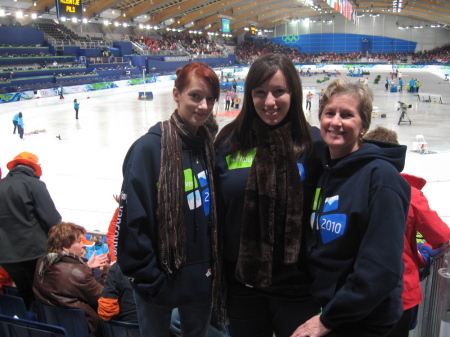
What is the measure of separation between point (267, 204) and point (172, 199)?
439 millimetres

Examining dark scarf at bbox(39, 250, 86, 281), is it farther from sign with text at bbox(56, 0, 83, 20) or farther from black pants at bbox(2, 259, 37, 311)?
sign with text at bbox(56, 0, 83, 20)

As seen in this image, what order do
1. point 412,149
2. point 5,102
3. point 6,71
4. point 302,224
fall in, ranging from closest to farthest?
1. point 302,224
2. point 412,149
3. point 5,102
4. point 6,71

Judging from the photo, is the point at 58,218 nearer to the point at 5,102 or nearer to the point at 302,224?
the point at 302,224

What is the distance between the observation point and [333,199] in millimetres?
1678

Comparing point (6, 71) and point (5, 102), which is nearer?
point (5, 102)

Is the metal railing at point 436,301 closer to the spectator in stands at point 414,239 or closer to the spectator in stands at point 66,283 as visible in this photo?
the spectator in stands at point 414,239

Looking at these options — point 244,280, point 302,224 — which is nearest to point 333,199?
point 302,224

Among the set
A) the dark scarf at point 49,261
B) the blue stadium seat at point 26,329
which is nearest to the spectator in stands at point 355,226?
the blue stadium seat at point 26,329

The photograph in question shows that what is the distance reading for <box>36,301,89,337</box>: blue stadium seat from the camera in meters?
2.71

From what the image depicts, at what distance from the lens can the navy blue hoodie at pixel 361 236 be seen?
1.50m

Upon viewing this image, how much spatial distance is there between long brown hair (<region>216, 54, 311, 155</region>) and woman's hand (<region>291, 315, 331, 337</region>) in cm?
74

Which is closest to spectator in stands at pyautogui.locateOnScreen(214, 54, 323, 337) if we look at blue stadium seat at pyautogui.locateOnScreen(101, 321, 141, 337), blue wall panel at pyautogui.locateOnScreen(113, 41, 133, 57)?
blue stadium seat at pyautogui.locateOnScreen(101, 321, 141, 337)

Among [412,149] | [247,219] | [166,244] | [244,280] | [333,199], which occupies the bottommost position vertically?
[412,149]

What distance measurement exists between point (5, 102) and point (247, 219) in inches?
1007
